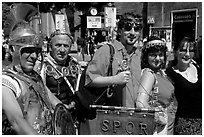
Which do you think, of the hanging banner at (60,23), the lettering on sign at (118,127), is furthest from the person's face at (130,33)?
the hanging banner at (60,23)

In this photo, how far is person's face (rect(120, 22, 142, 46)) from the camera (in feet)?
9.68

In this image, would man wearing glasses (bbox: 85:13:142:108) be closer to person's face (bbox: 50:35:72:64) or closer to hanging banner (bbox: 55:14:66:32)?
person's face (bbox: 50:35:72:64)

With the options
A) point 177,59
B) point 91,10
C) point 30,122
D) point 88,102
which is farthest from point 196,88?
point 91,10

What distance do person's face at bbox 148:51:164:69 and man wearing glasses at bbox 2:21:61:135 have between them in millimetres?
833

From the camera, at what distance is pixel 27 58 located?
236 cm

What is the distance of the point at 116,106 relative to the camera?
2840mm

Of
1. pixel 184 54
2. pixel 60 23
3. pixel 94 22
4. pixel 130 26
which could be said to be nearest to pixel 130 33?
pixel 130 26

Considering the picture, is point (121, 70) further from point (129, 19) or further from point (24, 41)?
point (24, 41)

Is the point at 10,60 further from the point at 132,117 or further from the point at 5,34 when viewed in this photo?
the point at 132,117

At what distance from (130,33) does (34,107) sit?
1055 mm

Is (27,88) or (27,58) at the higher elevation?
(27,58)

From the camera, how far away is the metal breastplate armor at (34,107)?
2.19 m

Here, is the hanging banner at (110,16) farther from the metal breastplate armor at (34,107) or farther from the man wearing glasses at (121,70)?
the metal breastplate armor at (34,107)

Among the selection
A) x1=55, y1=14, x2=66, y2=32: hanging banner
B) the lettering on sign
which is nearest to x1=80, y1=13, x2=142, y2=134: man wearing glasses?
the lettering on sign
